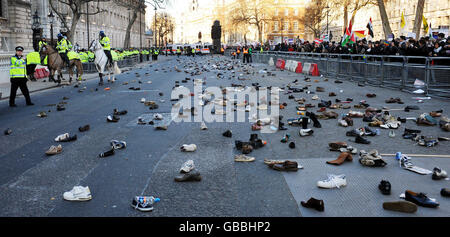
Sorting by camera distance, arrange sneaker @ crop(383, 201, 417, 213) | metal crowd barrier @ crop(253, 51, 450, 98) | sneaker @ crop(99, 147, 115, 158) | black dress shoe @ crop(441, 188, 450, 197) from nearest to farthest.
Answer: sneaker @ crop(383, 201, 417, 213) → black dress shoe @ crop(441, 188, 450, 197) → sneaker @ crop(99, 147, 115, 158) → metal crowd barrier @ crop(253, 51, 450, 98)

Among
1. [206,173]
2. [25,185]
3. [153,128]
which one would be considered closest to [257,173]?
[206,173]

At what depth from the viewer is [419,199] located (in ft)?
14.6

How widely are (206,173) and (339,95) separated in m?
9.89

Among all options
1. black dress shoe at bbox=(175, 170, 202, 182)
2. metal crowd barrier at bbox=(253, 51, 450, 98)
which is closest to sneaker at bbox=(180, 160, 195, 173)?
black dress shoe at bbox=(175, 170, 202, 182)

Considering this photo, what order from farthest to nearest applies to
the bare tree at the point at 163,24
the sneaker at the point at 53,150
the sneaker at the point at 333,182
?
the bare tree at the point at 163,24 < the sneaker at the point at 53,150 < the sneaker at the point at 333,182

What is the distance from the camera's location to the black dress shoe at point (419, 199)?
437 centimetres

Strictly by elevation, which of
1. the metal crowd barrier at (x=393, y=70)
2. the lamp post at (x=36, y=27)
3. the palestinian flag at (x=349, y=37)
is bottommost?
the metal crowd barrier at (x=393, y=70)

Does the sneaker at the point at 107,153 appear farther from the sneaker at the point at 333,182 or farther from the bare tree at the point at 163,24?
the bare tree at the point at 163,24

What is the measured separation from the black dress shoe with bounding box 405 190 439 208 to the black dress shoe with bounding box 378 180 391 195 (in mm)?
195

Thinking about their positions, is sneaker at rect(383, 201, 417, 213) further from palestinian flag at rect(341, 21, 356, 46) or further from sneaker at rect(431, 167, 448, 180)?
palestinian flag at rect(341, 21, 356, 46)

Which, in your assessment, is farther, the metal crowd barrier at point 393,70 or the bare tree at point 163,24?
the bare tree at point 163,24

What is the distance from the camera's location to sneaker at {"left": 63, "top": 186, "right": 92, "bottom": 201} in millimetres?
4693

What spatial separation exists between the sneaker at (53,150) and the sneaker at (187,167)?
235 cm

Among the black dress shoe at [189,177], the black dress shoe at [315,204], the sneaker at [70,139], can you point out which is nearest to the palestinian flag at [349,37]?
the sneaker at [70,139]
